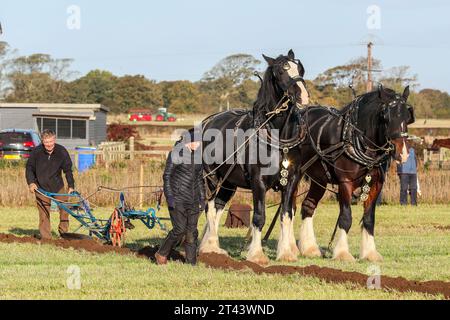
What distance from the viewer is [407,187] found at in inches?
1079

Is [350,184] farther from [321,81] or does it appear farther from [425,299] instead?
[321,81]

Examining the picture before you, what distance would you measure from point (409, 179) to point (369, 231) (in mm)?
13035

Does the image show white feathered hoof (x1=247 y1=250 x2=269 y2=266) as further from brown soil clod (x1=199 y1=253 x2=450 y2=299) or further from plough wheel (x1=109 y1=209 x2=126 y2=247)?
plough wheel (x1=109 y1=209 x2=126 y2=247)

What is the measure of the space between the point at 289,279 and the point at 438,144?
48.5 metres

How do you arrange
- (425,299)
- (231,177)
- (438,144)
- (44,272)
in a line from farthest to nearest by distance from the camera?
(438,144) < (231,177) < (44,272) < (425,299)

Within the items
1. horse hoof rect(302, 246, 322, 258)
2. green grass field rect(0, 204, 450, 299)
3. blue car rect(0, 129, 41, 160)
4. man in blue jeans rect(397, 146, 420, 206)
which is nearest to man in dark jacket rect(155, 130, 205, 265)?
green grass field rect(0, 204, 450, 299)

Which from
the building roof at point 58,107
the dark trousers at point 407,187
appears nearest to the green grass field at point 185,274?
the dark trousers at point 407,187

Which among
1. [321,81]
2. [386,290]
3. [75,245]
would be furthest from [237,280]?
[321,81]

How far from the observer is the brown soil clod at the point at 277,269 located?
11039 millimetres

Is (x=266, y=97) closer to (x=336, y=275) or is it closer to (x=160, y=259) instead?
(x=160, y=259)

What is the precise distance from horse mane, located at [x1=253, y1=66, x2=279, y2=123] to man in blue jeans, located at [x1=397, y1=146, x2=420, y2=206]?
1352 centimetres

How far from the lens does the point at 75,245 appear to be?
15.4m

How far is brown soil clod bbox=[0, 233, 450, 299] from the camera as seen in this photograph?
11.0 metres

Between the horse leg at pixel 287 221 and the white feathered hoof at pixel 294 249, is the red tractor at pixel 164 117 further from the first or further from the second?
the horse leg at pixel 287 221
